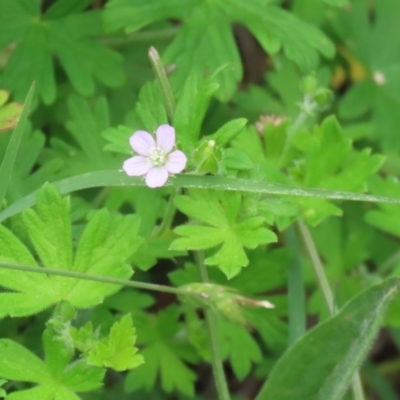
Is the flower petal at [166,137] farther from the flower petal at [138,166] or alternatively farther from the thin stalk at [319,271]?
the thin stalk at [319,271]

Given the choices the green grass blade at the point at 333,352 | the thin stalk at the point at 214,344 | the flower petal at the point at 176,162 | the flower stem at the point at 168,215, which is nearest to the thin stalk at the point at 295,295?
the green grass blade at the point at 333,352

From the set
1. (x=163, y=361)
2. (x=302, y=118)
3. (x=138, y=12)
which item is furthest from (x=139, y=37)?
(x=163, y=361)

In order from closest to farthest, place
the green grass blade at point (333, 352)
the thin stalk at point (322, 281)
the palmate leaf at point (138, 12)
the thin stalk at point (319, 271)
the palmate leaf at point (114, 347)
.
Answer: the palmate leaf at point (114, 347) < the green grass blade at point (333, 352) < the thin stalk at point (322, 281) < the thin stalk at point (319, 271) < the palmate leaf at point (138, 12)

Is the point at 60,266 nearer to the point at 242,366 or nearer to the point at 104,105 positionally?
the point at 104,105

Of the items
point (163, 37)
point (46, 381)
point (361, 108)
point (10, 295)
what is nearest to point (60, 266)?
point (10, 295)

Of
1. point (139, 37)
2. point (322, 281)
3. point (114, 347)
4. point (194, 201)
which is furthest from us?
point (139, 37)

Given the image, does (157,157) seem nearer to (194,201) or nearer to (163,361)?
(194,201)
